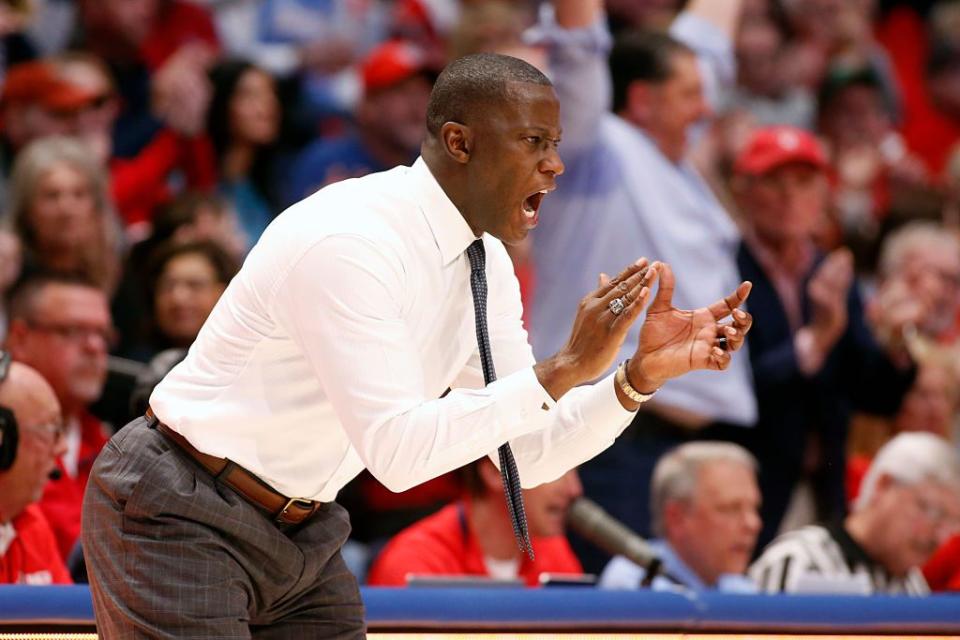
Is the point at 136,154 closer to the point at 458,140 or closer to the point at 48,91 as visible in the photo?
the point at 48,91

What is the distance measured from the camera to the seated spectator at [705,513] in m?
4.53

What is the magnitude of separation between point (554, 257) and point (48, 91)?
2.02 m

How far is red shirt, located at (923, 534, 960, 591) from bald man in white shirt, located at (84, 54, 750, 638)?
2196mm

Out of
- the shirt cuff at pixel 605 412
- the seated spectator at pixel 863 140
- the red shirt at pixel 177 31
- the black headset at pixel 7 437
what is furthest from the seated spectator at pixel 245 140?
the shirt cuff at pixel 605 412

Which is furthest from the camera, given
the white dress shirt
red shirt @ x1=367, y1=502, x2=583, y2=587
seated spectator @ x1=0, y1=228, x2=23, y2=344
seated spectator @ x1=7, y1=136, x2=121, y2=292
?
seated spectator @ x1=7, y1=136, x2=121, y2=292

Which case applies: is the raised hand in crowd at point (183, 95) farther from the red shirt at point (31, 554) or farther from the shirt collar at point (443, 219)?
the shirt collar at point (443, 219)

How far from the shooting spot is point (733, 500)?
457 cm

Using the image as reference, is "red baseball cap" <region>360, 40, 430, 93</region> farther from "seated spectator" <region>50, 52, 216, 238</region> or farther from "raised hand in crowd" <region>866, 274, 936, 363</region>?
"raised hand in crowd" <region>866, 274, 936, 363</region>

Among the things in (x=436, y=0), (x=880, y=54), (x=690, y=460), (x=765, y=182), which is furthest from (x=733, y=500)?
(x=880, y=54)

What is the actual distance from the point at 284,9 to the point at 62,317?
8.83 feet

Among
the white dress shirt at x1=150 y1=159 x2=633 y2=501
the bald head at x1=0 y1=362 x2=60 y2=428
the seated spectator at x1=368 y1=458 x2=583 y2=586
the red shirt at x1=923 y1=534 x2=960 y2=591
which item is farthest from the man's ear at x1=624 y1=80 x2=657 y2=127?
the white dress shirt at x1=150 y1=159 x2=633 y2=501

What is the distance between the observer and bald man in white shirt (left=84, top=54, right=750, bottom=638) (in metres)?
2.32

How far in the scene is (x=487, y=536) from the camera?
14.3 ft

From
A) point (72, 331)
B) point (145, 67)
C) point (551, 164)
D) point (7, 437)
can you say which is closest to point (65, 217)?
point (72, 331)
